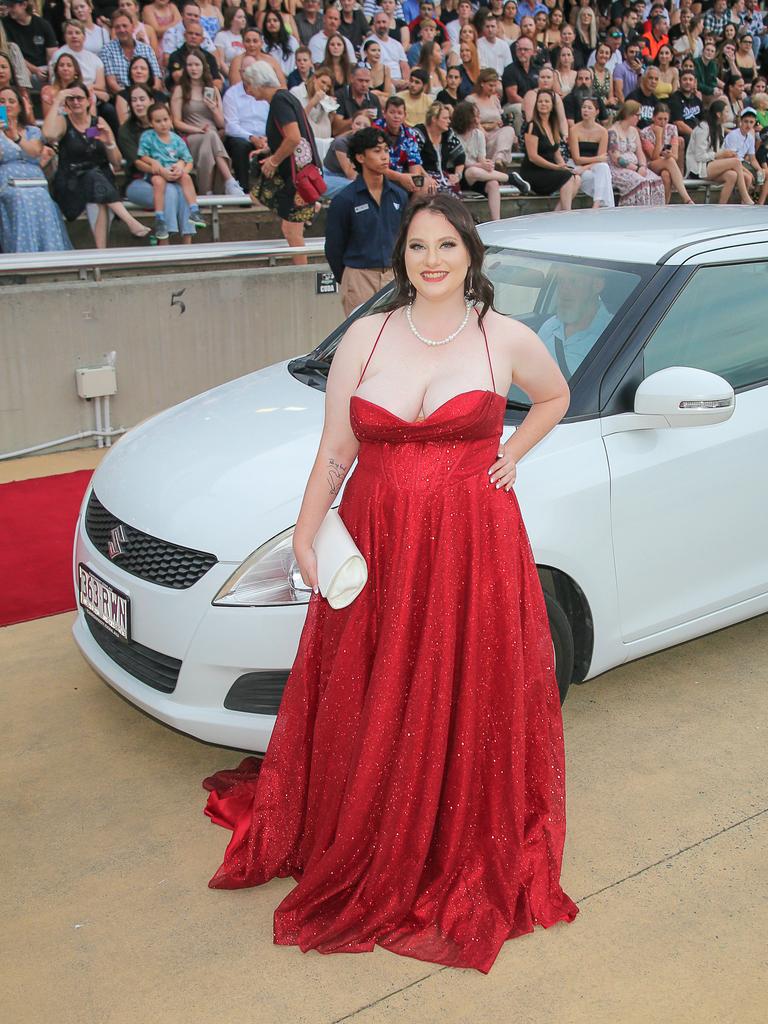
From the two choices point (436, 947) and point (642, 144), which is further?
point (642, 144)

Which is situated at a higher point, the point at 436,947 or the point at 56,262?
the point at 56,262

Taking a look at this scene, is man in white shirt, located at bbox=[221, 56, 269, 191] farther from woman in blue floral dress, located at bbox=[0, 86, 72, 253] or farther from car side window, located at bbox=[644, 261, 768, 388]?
car side window, located at bbox=[644, 261, 768, 388]

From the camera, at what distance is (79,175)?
8609 mm

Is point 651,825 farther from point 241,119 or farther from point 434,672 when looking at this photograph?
point 241,119

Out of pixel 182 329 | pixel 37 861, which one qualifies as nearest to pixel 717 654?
pixel 37 861

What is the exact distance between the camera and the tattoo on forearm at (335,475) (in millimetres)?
2902

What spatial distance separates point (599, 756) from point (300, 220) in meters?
5.76

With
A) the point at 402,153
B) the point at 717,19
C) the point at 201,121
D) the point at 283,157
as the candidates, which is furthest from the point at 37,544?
the point at 717,19

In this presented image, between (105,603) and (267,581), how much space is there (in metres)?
0.68

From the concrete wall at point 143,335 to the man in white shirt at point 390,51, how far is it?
524 centimetres

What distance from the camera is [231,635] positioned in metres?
3.27

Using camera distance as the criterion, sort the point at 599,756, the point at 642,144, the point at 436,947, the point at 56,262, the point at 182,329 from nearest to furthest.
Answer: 1. the point at 436,947
2. the point at 599,756
3. the point at 56,262
4. the point at 182,329
5. the point at 642,144

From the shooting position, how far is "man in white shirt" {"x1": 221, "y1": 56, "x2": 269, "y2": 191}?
10234 mm

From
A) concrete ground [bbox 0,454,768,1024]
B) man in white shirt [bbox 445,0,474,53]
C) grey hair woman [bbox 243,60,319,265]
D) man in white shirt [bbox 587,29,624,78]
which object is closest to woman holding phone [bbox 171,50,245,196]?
grey hair woman [bbox 243,60,319,265]
